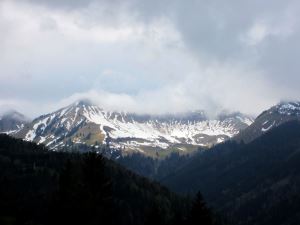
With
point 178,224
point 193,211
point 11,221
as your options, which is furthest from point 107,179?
point 178,224

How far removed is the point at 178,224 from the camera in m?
105

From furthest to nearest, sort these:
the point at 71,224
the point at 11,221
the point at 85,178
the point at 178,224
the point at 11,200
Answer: the point at 178,224, the point at 11,200, the point at 11,221, the point at 85,178, the point at 71,224

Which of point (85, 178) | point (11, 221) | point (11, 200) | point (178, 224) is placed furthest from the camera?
point (178, 224)

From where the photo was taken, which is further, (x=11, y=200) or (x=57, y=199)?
(x=11, y=200)

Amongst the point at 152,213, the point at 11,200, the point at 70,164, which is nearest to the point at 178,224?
the point at 11,200

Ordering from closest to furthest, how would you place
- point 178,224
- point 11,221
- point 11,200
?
point 11,221 → point 11,200 → point 178,224

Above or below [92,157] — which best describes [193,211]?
below

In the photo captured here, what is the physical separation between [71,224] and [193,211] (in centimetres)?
1566

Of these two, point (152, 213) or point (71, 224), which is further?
point (152, 213)

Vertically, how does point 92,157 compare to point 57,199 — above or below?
above

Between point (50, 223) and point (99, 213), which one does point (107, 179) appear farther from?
point (50, 223)

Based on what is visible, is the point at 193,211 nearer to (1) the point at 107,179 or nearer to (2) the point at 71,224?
(1) the point at 107,179

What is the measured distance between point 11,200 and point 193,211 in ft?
105

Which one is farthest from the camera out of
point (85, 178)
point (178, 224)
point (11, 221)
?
point (178, 224)
